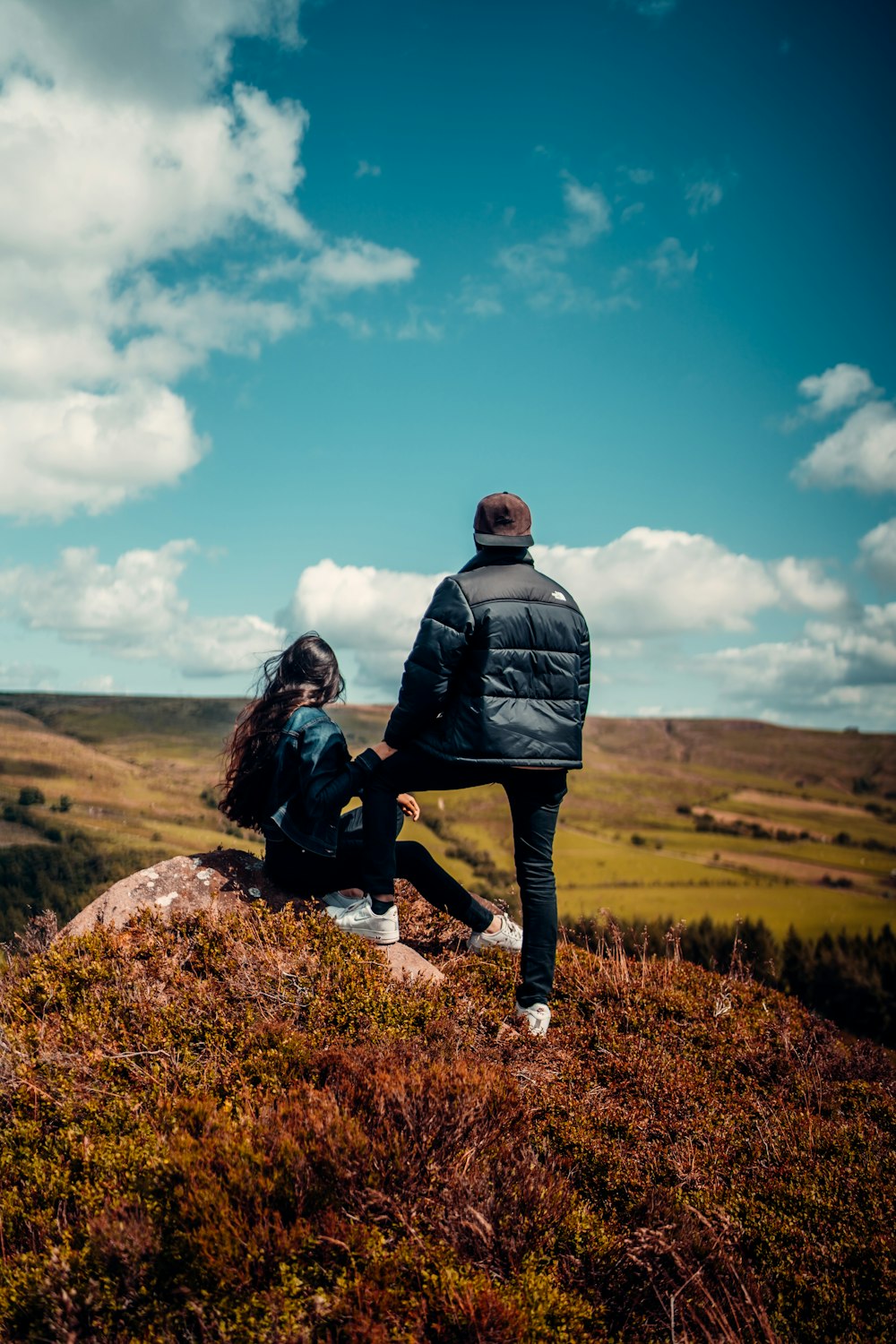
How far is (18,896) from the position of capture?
830 cm

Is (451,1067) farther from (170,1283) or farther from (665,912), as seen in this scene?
(665,912)

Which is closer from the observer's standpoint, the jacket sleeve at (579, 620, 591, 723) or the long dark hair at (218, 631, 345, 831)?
the jacket sleeve at (579, 620, 591, 723)

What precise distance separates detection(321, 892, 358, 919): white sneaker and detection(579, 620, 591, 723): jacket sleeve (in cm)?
223

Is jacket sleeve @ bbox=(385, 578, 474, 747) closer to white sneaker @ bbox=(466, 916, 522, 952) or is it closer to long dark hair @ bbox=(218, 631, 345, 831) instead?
long dark hair @ bbox=(218, 631, 345, 831)

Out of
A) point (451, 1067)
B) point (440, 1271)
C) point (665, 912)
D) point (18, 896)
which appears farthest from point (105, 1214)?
point (665, 912)

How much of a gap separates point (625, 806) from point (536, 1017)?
273ft

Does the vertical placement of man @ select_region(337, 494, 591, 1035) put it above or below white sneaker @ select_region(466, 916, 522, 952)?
above

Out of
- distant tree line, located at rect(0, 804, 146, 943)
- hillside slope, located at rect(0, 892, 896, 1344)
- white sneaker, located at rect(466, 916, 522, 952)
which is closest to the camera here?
hillside slope, located at rect(0, 892, 896, 1344)

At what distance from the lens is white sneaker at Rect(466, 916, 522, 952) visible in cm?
653

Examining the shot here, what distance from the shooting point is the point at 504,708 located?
4.94 m

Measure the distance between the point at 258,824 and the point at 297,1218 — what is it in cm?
352

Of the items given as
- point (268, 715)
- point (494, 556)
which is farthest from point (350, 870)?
point (494, 556)

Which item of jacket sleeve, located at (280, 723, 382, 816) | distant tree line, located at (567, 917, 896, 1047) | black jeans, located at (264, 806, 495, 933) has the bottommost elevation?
distant tree line, located at (567, 917, 896, 1047)

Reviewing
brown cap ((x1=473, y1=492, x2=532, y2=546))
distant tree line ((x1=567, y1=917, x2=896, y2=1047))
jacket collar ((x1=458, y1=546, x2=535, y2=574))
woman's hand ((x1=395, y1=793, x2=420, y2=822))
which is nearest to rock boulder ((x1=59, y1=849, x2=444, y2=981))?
woman's hand ((x1=395, y1=793, x2=420, y2=822))
